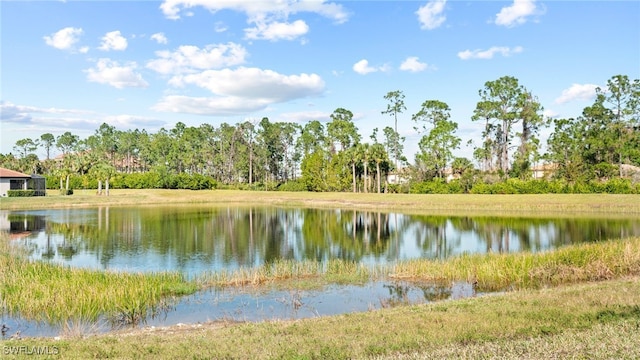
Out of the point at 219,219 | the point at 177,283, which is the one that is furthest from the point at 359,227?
the point at 177,283

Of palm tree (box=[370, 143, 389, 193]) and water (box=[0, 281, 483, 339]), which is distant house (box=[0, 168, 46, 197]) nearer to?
palm tree (box=[370, 143, 389, 193])

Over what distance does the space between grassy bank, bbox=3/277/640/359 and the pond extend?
9.54 ft

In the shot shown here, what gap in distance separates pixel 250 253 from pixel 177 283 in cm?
857

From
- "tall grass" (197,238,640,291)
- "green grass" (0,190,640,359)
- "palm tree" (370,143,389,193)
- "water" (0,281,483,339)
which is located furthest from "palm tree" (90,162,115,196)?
"water" (0,281,483,339)

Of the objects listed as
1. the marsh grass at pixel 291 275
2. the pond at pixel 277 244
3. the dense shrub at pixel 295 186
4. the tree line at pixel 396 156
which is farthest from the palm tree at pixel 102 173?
the marsh grass at pixel 291 275

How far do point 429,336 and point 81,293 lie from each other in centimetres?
1075

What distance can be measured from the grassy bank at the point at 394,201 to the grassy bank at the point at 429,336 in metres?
41.6

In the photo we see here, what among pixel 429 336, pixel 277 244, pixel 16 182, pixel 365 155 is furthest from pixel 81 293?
pixel 16 182

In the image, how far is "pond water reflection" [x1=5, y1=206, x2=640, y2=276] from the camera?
24.0 m

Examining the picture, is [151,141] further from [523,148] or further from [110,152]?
[523,148]

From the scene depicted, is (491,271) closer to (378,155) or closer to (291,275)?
(291,275)

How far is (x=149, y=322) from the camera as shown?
1295cm

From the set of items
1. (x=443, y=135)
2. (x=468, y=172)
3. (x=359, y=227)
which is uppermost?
(x=443, y=135)

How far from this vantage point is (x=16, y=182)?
73.8 m
